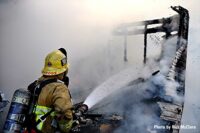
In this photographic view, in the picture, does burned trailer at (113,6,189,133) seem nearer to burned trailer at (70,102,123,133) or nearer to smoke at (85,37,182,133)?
smoke at (85,37,182,133)

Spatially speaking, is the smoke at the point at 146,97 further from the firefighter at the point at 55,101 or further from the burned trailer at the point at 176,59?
the firefighter at the point at 55,101

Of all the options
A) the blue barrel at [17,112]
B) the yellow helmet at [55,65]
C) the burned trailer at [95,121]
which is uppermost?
the yellow helmet at [55,65]

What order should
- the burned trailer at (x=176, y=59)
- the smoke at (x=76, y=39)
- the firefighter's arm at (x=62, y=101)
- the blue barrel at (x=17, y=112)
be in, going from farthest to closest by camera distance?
the smoke at (x=76, y=39)
the burned trailer at (x=176, y=59)
the blue barrel at (x=17, y=112)
the firefighter's arm at (x=62, y=101)

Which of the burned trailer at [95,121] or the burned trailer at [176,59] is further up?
the burned trailer at [176,59]

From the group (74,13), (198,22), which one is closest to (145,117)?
(198,22)

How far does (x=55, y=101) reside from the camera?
3.20 meters

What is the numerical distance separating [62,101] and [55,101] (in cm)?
6

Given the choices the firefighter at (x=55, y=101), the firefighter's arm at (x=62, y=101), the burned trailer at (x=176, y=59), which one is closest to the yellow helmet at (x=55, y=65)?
the firefighter at (x=55, y=101)

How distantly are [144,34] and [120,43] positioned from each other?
1.43 ft

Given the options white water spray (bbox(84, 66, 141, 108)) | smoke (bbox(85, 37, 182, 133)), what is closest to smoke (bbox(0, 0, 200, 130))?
white water spray (bbox(84, 66, 141, 108))

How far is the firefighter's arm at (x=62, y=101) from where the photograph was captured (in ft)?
10.4

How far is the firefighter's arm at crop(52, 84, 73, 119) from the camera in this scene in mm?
3166

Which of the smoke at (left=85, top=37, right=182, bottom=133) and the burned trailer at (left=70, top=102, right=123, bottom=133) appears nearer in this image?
the burned trailer at (left=70, top=102, right=123, bottom=133)

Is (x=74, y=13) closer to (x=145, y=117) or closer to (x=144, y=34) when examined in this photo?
(x=144, y=34)
